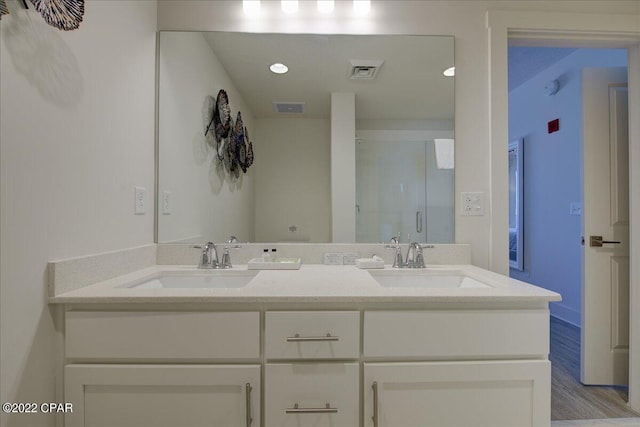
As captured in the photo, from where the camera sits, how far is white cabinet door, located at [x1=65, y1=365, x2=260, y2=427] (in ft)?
3.15

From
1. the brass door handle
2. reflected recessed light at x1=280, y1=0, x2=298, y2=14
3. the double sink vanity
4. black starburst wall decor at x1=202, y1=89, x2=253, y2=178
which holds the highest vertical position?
reflected recessed light at x1=280, y1=0, x2=298, y2=14

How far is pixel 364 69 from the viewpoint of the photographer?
5.25ft

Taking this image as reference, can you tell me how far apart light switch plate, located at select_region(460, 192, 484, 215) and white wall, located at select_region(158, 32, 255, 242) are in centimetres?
105

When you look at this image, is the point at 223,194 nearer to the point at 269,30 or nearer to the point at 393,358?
the point at 269,30

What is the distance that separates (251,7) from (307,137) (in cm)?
69

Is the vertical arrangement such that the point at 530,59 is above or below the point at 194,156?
above

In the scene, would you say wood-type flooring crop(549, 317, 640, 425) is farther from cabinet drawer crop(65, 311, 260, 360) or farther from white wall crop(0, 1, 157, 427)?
white wall crop(0, 1, 157, 427)

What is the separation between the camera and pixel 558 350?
7.96 ft

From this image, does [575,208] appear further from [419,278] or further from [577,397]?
[419,278]

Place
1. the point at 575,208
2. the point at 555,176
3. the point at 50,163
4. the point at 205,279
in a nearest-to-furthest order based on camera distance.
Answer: the point at 50,163, the point at 205,279, the point at 575,208, the point at 555,176

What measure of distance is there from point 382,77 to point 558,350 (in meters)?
2.43

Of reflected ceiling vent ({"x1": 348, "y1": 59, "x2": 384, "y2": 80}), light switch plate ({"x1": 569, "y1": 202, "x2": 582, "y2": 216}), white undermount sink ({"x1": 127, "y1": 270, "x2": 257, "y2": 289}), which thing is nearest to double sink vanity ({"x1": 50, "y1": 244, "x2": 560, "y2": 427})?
white undermount sink ({"x1": 127, "y1": 270, "x2": 257, "y2": 289})

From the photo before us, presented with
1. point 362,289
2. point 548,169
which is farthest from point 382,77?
point 548,169

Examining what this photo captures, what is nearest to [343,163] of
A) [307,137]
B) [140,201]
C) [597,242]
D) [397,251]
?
[307,137]
